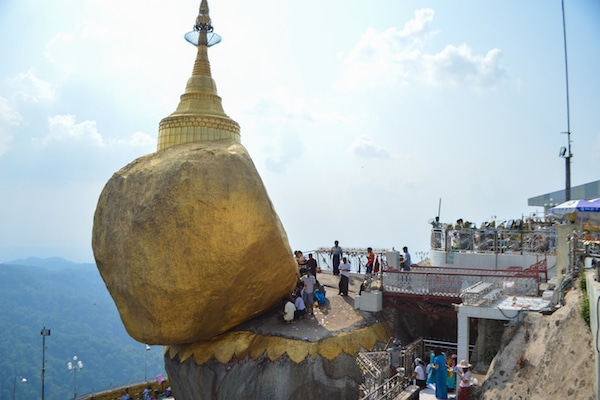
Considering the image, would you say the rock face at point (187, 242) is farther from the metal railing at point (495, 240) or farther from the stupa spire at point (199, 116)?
the metal railing at point (495, 240)

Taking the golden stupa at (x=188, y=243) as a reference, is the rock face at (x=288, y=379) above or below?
below

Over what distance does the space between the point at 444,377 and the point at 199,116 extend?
12.5 metres

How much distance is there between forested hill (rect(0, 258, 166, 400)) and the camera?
119m

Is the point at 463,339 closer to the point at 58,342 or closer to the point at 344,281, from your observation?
the point at 344,281

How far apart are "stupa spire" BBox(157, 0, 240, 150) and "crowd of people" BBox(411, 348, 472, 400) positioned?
35.0 ft

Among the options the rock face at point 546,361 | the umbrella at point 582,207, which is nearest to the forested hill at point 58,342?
the umbrella at point 582,207

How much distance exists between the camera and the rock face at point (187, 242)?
562 inches

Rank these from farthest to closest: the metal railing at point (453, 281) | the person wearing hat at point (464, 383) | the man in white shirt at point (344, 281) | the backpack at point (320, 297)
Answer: the man in white shirt at point (344, 281) → the backpack at point (320, 297) → the metal railing at point (453, 281) → the person wearing hat at point (464, 383)

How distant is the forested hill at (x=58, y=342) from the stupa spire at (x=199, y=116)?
84.2m

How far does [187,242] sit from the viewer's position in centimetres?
1425

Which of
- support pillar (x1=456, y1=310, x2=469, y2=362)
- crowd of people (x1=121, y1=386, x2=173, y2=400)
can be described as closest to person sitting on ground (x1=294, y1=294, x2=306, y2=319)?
support pillar (x1=456, y1=310, x2=469, y2=362)

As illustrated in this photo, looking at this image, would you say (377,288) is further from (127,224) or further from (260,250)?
(127,224)

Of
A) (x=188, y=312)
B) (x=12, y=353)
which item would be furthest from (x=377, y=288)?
(x=12, y=353)

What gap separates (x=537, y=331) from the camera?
455 inches
